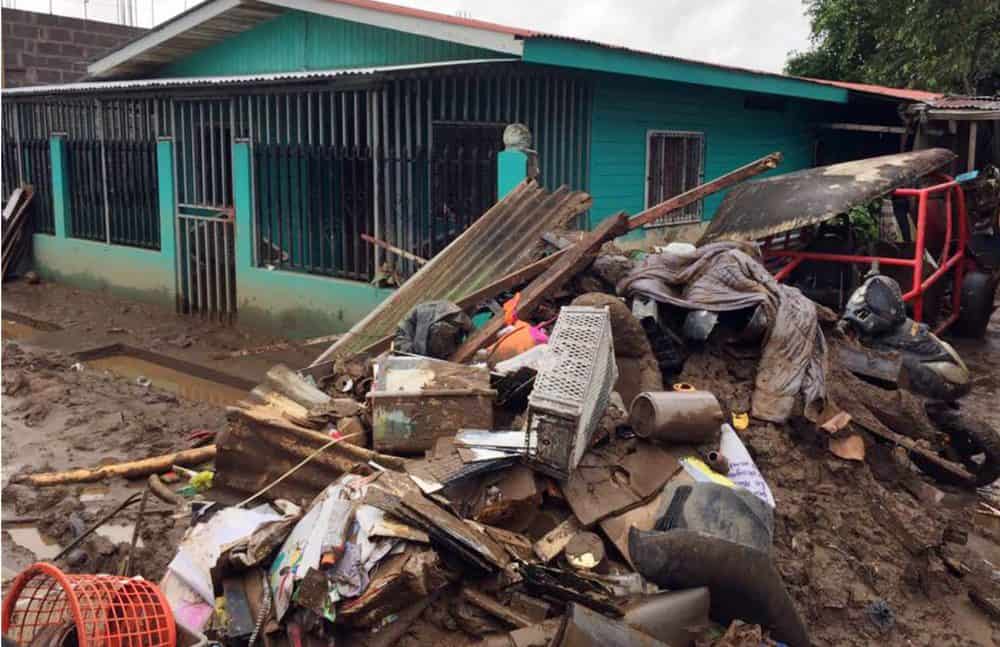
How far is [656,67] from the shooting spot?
8.95m

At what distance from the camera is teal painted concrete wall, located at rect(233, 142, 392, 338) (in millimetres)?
8492

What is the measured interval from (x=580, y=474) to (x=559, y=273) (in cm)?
200

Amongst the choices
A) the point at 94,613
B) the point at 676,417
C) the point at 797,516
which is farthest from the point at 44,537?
the point at 797,516

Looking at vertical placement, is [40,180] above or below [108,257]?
above

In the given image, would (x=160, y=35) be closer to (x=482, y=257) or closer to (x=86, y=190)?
(x=86, y=190)

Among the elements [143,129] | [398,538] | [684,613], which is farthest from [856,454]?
[143,129]

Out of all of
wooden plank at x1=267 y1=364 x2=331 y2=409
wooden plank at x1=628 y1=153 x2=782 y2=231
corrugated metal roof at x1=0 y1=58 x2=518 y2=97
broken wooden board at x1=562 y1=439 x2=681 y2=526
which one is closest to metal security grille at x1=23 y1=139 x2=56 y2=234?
corrugated metal roof at x1=0 y1=58 x2=518 y2=97

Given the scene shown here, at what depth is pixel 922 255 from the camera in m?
7.39

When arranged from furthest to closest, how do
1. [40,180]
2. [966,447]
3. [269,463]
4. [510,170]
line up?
[40,180] → [510,170] → [966,447] → [269,463]

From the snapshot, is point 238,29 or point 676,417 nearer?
point 676,417

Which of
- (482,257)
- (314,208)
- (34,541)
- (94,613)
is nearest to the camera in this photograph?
(94,613)

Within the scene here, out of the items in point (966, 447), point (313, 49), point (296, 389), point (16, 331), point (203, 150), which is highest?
point (313, 49)

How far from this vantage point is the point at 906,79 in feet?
57.9

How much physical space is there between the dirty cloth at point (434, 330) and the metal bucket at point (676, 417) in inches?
59.4
